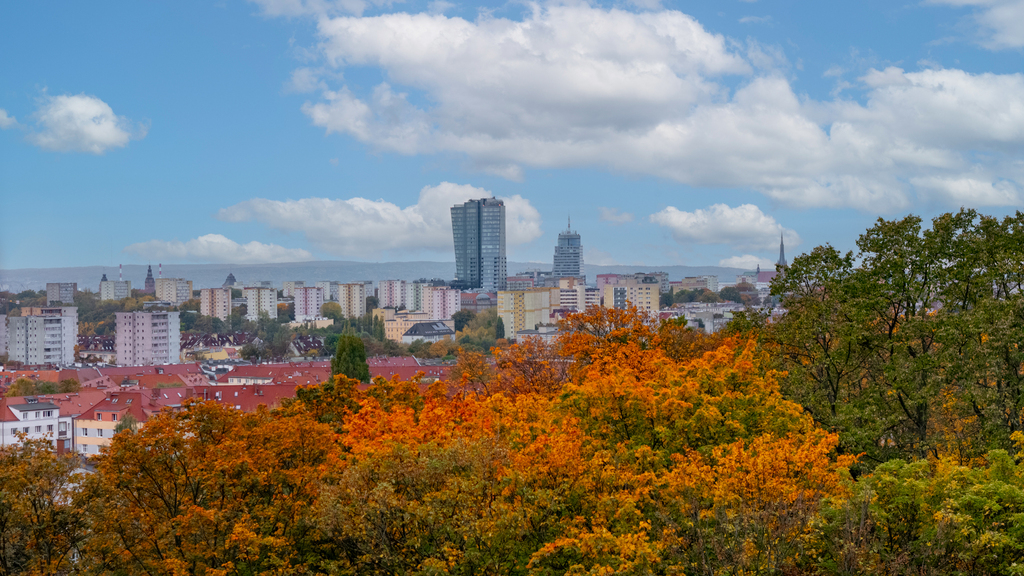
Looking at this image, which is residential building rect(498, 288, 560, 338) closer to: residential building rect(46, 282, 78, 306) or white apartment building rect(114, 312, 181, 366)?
white apartment building rect(114, 312, 181, 366)

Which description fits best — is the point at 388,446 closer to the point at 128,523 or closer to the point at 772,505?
the point at 128,523

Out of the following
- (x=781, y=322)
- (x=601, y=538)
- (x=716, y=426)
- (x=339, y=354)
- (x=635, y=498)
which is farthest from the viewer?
(x=339, y=354)

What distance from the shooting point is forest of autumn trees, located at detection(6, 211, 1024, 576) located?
11.7 metres

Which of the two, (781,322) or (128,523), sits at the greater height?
(781,322)

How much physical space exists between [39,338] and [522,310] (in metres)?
88.9

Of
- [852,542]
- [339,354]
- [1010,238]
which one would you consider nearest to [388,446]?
[852,542]

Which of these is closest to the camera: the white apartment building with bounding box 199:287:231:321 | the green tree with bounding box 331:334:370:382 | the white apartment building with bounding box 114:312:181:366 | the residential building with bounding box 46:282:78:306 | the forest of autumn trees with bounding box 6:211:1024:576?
the forest of autumn trees with bounding box 6:211:1024:576

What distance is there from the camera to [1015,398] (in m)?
17.0

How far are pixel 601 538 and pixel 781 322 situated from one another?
13.5 metres

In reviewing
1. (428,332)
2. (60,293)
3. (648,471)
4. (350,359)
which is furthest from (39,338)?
(648,471)

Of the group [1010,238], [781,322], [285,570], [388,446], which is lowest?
[285,570]

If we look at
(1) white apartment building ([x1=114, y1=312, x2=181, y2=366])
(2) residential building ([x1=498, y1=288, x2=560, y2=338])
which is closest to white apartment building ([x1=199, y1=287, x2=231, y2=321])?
(1) white apartment building ([x1=114, y1=312, x2=181, y2=366])


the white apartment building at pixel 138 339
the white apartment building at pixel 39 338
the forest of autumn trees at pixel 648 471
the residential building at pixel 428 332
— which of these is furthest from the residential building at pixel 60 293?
the forest of autumn trees at pixel 648 471

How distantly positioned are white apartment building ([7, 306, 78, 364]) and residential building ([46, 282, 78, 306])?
43.7 m
